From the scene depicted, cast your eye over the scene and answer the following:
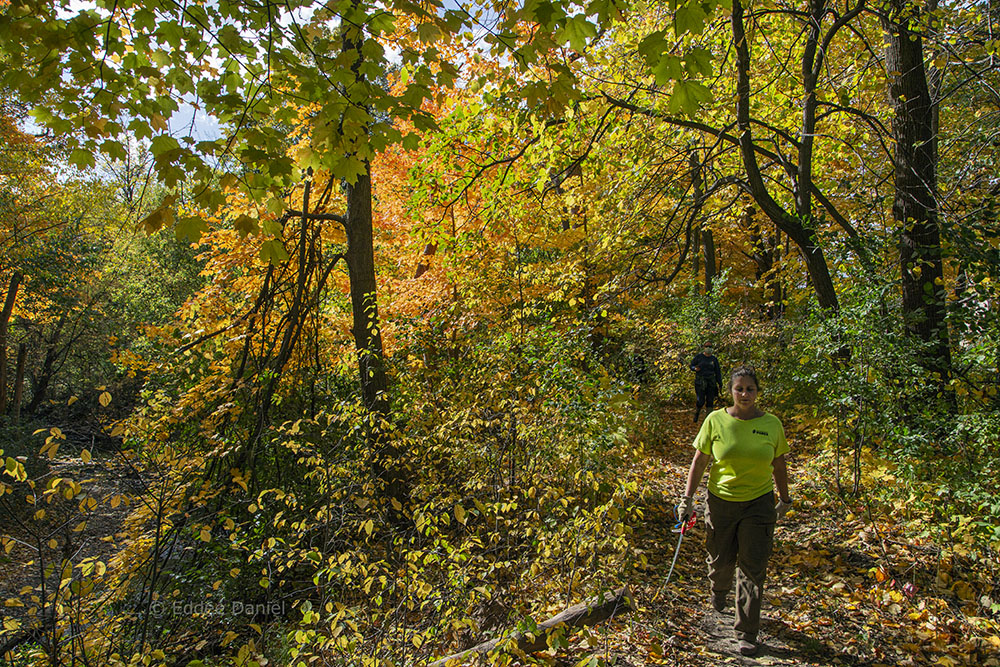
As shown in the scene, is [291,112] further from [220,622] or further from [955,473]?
[955,473]

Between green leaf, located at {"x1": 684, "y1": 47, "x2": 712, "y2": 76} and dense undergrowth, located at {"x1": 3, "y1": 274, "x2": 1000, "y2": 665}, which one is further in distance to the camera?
dense undergrowth, located at {"x1": 3, "y1": 274, "x2": 1000, "y2": 665}

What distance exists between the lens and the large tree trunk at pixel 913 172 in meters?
5.67

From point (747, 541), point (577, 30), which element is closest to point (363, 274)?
point (577, 30)

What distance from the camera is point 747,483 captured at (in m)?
3.80

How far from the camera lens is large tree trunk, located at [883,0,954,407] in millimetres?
5668

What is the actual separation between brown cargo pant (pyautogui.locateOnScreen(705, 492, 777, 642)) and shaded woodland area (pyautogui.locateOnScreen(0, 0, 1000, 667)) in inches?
13.3

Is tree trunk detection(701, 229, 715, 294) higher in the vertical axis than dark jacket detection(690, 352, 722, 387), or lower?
higher

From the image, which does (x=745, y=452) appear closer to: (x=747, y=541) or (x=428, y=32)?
(x=747, y=541)

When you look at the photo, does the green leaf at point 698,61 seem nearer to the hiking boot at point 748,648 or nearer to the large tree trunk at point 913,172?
the hiking boot at point 748,648

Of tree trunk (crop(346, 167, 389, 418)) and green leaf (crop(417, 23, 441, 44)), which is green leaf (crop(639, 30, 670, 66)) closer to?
green leaf (crop(417, 23, 441, 44))

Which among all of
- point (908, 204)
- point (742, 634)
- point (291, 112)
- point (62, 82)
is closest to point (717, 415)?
point (742, 634)

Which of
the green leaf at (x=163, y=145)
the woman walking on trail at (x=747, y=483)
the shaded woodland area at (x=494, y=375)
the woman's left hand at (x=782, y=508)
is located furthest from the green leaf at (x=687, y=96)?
the woman's left hand at (x=782, y=508)

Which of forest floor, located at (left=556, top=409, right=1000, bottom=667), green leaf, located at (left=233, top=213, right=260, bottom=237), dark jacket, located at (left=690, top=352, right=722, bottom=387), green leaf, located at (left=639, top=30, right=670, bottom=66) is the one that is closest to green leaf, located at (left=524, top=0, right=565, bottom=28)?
green leaf, located at (left=639, top=30, right=670, bottom=66)
